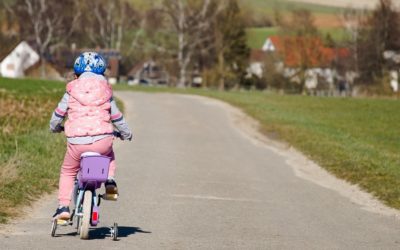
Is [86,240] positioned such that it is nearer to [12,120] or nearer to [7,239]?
[7,239]

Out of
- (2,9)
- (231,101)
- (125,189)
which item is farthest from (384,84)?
(125,189)

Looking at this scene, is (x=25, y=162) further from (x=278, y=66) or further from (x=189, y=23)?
(x=278, y=66)

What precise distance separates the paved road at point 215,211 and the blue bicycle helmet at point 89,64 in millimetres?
1612

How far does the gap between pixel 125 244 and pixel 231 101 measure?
126 feet

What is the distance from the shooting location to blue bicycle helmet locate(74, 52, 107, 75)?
974 cm

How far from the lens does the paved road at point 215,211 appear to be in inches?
405

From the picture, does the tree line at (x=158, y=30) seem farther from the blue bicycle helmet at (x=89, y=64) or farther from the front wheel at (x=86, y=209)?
the front wheel at (x=86, y=209)

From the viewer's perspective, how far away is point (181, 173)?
58.6 feet

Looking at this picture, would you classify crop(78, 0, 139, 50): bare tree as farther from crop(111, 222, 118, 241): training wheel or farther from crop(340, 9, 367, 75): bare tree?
crop(111, 222, 118, 241): training wheel

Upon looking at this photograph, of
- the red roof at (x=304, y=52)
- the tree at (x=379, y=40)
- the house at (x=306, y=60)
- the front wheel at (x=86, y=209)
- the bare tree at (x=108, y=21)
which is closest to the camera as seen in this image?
the front wheel at (x=86, y=209)

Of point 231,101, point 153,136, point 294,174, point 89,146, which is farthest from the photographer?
point 231,101

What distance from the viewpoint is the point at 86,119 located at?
31.3 feet

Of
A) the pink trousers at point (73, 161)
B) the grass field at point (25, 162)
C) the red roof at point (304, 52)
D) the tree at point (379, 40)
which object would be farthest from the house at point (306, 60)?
the pink trousers at point (73, 161)

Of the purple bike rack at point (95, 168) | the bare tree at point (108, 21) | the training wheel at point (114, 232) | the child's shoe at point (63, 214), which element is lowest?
the training wheel at point (114, 232)
